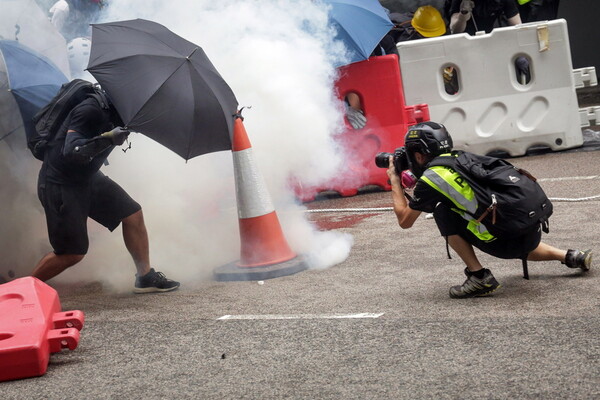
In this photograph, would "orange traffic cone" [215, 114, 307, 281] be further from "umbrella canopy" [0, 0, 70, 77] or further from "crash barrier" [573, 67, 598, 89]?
"crash barrier" [573, 67, 598, 89]

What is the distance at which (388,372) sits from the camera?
4.00 m

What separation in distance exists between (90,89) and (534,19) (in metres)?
7.62

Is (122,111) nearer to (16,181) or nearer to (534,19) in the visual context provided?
(16,181)

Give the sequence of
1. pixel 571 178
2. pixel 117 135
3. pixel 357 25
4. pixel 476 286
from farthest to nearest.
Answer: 1. pixel 357 25
2. pixel 571 178
3. pixel 117 135
4. pixel 476 286

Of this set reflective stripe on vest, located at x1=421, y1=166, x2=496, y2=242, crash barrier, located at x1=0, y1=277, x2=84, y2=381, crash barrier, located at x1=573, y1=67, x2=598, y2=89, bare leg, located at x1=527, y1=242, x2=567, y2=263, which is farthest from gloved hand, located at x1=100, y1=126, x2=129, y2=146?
crash barrier, located at x1=573, y1=67, x2=598, y2=89

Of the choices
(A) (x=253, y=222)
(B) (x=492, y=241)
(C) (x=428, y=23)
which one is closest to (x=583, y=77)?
(C) (x=428, y=23)

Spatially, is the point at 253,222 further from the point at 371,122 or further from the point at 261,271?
the point at 371,122

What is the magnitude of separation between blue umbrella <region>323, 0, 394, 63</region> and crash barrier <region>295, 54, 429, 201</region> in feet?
0.62

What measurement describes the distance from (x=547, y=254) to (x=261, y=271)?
1.89 m

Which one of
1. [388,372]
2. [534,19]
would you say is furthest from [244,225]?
[534,19]

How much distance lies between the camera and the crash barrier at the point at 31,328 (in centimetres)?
434

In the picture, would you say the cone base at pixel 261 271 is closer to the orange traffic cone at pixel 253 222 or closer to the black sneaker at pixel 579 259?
the orange traffic cone at pixel 253 222

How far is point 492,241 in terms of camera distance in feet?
16.8

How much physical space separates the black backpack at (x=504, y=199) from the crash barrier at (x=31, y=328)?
2096 millimetres
